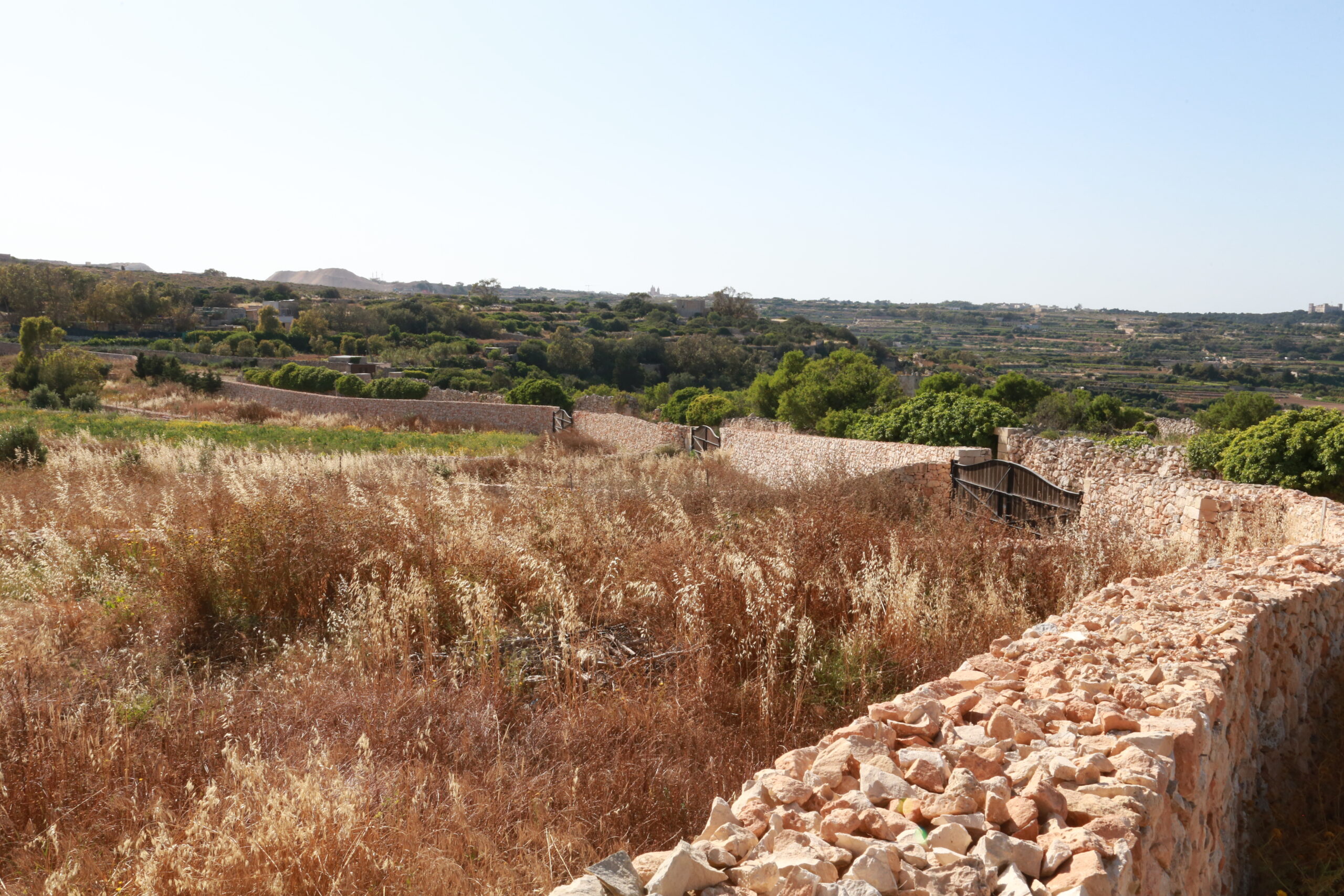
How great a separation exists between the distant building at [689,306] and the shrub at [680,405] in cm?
7040

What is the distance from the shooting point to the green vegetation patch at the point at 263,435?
19.8 m

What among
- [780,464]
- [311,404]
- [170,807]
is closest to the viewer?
[170,807]

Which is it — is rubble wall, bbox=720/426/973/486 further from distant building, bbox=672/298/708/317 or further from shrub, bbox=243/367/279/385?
distant building, bbox=672/298/708/317

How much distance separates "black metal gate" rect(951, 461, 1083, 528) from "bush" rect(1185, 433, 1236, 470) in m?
2.73

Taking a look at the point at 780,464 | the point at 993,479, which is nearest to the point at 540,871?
the point at 993,479

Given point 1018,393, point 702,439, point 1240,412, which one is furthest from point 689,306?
point 1240,412

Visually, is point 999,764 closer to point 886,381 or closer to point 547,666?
point 547,666

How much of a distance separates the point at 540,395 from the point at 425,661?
33.2 metres

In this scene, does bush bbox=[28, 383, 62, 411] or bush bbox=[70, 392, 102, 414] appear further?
bush bbox=[28, 383, 62, 411]

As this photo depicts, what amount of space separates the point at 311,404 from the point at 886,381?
967 inches

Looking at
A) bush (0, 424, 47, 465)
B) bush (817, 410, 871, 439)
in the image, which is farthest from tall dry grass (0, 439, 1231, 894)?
bush (817, 410, 871, 439)

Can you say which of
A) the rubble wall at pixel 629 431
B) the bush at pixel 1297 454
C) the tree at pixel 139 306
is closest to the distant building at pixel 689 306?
the tree at pixel 139 306

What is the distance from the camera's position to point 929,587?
22.5ft

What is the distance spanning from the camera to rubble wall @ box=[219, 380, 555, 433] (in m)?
33.8
